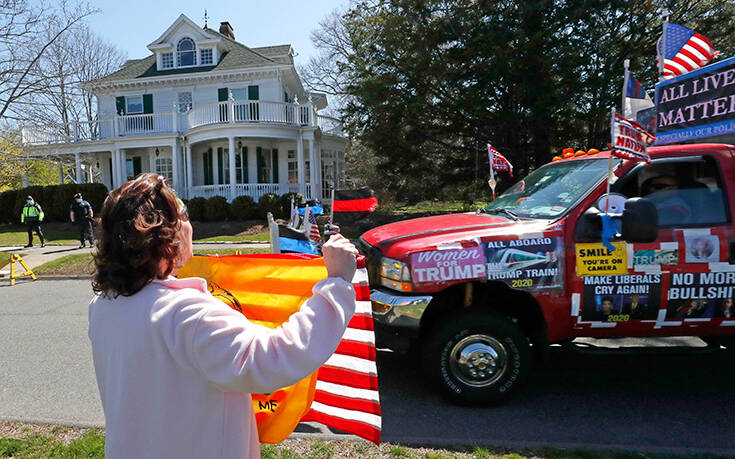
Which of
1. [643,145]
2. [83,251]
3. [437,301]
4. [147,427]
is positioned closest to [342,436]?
[437,301]

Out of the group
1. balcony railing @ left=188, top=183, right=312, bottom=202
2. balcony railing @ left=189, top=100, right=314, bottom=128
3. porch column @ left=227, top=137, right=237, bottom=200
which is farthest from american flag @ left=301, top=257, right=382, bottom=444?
balcony railing @ left=189, top=100, right=314, bottom=128

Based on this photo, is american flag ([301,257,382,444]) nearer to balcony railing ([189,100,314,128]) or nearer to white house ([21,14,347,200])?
white house ([21,14,347,200])

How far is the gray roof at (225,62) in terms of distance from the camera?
24766mm

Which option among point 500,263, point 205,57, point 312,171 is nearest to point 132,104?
point 205,57

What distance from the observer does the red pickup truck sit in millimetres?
3738

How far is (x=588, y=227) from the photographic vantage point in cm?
377

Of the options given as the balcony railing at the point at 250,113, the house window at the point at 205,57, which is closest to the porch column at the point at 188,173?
the balcony railing at the point at 250,113

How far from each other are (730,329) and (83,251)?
53.6ft

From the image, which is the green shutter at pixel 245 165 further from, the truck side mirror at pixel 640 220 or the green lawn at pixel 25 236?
the truck side mirror at pixel 640 220

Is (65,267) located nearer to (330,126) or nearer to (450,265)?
(450,265)

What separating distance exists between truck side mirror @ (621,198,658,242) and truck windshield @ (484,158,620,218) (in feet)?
1.94

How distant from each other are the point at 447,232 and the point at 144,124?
25.1 m

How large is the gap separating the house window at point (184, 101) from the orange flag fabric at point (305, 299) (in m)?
26.0

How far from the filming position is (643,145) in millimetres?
3562
